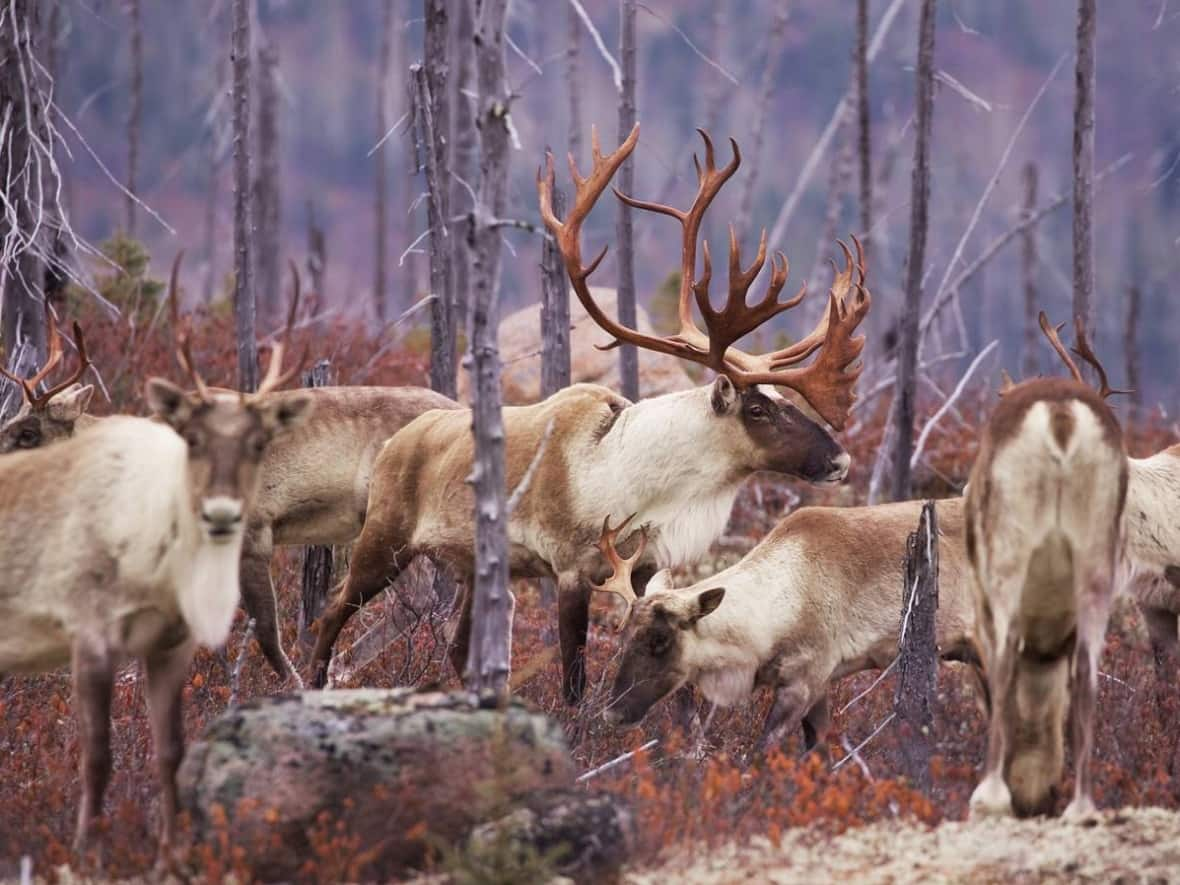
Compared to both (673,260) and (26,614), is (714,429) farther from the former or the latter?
(673,260)

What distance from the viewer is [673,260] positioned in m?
73.4

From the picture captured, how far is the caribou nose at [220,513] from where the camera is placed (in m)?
4.96

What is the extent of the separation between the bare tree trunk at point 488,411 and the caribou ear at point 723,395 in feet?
8.50

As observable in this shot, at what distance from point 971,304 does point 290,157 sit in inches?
1648

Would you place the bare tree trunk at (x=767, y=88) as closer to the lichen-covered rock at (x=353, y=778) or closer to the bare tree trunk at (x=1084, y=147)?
the bare tree trunk at (x=1084, y=147)

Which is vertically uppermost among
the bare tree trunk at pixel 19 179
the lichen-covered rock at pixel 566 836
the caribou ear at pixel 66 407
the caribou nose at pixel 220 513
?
the bare tree trunk at pixel 19 179

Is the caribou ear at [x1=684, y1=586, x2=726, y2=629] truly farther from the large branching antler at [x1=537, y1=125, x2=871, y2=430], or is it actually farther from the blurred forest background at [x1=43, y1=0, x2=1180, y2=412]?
the blurred forest background at [x1=43, y1=0, x2=1180, y2=412]

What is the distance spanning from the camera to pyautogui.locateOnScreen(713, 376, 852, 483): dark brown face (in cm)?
791

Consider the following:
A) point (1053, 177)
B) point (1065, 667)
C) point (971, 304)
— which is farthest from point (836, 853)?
point (1053, 177)

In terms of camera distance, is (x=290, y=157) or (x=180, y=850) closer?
(x=180, y=850)

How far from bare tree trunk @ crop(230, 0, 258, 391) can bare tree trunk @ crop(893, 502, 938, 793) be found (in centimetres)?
452

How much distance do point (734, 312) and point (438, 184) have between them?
2.88 metres

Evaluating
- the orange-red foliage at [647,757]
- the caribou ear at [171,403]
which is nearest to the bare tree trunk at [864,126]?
the orange-red foliage at [647,757]

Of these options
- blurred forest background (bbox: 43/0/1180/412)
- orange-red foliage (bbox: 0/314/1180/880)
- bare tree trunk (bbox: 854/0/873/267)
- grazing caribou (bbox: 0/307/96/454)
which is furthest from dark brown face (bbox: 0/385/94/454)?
blurred forest background (bbox: 43/0/1180/412)
